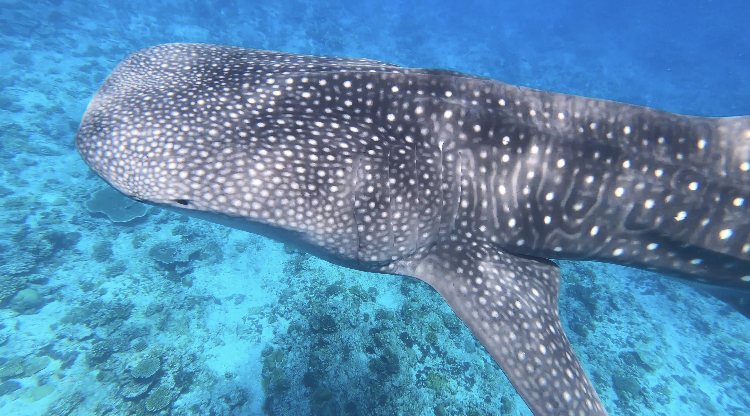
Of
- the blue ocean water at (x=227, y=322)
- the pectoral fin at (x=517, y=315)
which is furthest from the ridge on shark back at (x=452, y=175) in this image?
the blue ocean water at (x=227, y=322)

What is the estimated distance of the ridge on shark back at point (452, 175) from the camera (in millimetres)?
3709

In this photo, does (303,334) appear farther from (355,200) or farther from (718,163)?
(718,163)

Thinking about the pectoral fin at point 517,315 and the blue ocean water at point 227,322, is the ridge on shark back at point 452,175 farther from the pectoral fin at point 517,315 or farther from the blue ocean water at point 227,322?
the blue ocean water at point 227,322

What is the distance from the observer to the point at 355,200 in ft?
12.8

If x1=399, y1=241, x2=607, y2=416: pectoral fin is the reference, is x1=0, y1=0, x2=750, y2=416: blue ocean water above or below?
below

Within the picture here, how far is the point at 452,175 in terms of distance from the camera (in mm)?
4172

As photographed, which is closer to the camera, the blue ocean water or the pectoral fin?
the pectoral fin

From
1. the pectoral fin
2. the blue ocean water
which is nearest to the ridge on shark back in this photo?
the pectoral fin

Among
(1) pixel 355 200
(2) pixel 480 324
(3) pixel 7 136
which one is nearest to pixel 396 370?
(2) pixel 480 324

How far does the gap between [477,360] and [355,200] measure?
298 inches

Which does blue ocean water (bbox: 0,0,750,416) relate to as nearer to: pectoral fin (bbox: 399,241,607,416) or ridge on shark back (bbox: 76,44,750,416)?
pectoral fin (bbox: 399,241,607,416)

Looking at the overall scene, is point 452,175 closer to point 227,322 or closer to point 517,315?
point 517,315

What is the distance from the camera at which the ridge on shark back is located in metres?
3.71

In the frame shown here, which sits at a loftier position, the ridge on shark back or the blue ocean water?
the ridge on shark back
